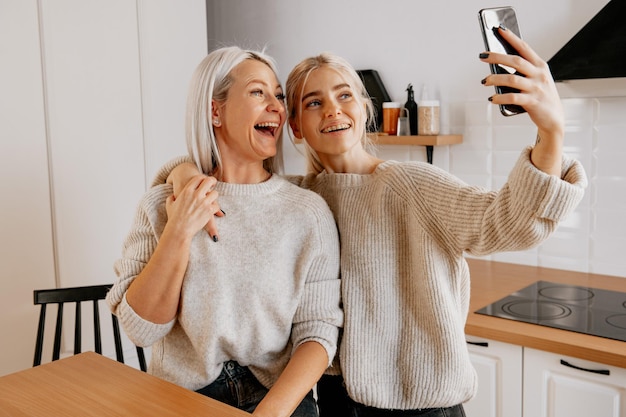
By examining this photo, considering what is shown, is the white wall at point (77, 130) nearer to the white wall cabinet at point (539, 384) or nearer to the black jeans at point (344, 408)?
the black jeans at point (344, 408)

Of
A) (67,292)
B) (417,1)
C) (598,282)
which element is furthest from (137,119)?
(598,282)

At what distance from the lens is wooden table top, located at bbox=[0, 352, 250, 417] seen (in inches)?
43.8

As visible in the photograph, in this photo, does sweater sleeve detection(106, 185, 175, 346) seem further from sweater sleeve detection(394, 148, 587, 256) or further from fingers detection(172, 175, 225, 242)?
sweater sleeve detection(394, 148, 587, 256)

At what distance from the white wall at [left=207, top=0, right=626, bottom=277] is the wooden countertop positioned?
0.24ft

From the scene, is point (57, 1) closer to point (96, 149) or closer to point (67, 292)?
point (96, 149)

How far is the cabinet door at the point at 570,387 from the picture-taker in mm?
1687

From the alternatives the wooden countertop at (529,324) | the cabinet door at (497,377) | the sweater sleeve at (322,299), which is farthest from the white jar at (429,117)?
the sweater sleeve at (322,299)

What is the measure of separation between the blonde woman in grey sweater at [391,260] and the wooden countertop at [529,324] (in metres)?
0.46

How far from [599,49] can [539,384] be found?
100 cm

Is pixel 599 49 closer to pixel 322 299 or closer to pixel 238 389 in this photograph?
pixel 322 299

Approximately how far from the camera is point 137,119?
2615 millimetres

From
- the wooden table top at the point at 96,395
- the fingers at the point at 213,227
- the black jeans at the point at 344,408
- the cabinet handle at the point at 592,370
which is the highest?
the fingers at the point at 213,227

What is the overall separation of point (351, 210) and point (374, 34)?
1504mm

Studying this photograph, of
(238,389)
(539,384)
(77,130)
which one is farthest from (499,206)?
(77,130)
